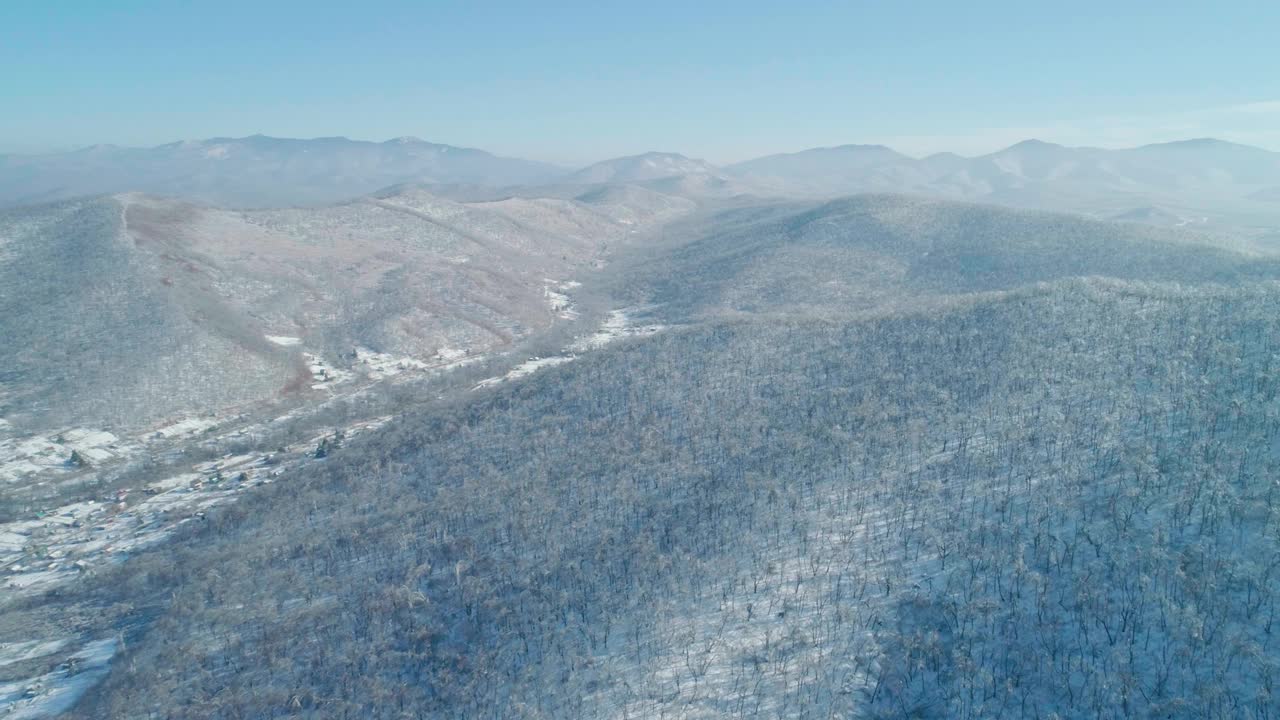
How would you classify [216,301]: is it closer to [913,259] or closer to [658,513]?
[658,513]

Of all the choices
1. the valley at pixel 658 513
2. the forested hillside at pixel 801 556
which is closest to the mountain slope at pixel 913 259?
the valley at pixel 658 513

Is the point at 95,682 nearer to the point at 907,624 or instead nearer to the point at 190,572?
the point at 190,572

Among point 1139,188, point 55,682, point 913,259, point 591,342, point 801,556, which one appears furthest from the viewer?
point 1139,188

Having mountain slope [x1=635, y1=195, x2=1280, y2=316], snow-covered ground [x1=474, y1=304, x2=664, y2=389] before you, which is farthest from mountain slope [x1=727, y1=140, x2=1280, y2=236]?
snow-covered ground [x1=474, y1=304, x2=664, y2=389]

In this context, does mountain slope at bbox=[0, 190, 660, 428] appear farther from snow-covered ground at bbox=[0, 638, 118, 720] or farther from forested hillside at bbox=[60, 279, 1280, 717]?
snow-covered ground at bbox=[0, 638, 118, 720]

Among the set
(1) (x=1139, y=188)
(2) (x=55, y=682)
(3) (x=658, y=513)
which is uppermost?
(1) (x=1139, y=188)

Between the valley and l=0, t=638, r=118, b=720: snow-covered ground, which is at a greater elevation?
the valley

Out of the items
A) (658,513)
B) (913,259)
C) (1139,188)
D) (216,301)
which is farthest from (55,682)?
(1139,188)

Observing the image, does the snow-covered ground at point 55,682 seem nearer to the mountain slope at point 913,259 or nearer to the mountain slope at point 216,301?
the mountain slope at point 216,301
